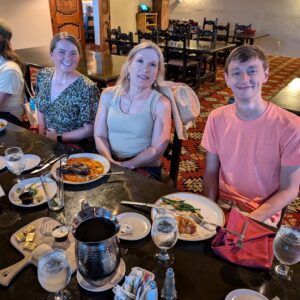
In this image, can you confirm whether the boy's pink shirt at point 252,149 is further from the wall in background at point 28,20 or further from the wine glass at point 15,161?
the wall in background at point 28,20

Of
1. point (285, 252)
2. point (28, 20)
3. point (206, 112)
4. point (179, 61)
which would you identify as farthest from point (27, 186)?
point (28, 20)

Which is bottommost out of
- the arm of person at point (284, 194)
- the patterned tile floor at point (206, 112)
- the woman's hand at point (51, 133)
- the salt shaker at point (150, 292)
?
the patterned tile floor at point (206, 112)

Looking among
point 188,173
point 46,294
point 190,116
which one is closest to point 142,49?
point 190,116

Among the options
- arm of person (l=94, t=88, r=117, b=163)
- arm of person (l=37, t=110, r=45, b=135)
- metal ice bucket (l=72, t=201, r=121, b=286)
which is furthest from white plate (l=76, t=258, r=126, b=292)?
arm of person (l=37, t=110, r=45, b=135)

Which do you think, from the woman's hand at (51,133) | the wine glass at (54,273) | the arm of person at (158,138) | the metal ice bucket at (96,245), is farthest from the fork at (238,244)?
the woman's hand at (51,133)

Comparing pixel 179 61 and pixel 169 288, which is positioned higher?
pixel 169 288

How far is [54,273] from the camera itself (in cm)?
72

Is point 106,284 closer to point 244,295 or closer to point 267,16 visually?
A: point 244,295

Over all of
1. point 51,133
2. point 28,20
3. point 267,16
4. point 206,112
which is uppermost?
point 267,16

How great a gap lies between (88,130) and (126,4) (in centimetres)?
822

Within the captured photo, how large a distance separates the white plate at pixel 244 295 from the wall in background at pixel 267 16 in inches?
355

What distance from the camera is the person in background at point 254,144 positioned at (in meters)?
1.25

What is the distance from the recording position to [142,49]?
1.65 m

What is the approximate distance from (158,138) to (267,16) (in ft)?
28.0
